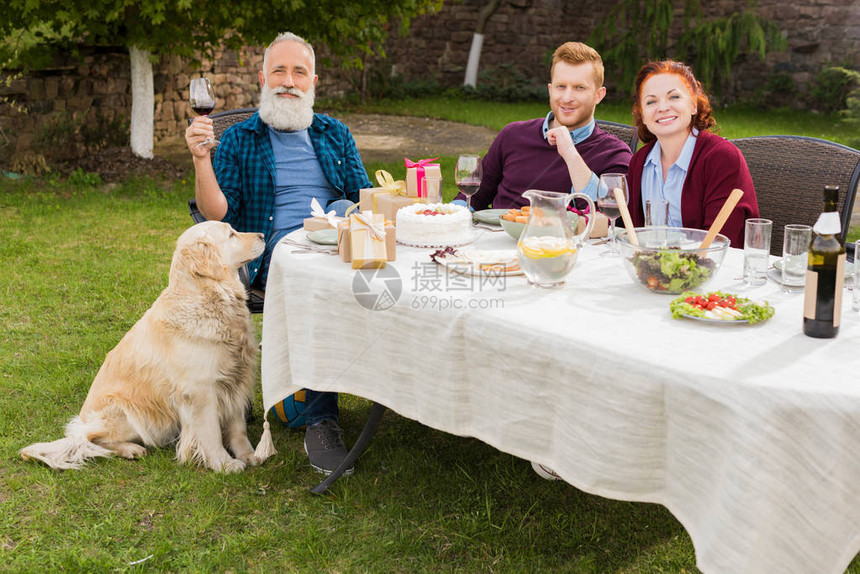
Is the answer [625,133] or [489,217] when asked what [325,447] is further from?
[625,133]

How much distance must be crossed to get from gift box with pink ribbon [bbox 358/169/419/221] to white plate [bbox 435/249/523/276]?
1.57ft

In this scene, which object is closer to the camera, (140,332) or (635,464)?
(635,464)

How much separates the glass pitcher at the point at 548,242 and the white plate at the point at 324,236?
80 cm

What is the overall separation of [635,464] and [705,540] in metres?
0.22

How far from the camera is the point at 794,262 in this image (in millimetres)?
2258

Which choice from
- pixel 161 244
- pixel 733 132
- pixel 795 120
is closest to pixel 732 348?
pixel 161 244

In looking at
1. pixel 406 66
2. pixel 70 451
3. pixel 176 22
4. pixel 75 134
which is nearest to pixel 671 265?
pixel 70 451

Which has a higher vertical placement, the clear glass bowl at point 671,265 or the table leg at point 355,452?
the clear glass bowl at point 671,265

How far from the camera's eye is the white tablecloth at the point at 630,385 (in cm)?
166

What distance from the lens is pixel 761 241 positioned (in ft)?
7.66

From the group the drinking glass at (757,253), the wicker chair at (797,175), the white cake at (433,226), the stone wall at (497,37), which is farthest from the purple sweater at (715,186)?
the stone wall at (497,37)

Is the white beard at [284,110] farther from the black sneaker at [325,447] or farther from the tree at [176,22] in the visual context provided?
the tree at [176,22]

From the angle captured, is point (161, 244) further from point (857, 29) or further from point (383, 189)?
point (857, 29)

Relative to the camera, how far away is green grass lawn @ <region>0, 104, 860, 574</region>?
8.79ft
